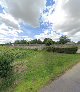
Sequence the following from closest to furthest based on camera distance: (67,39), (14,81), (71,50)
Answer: (14,81) < (71,50) < (67,39)

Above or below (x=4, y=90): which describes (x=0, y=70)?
above

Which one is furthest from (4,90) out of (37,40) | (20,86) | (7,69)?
(37,40)

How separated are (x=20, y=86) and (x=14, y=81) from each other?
1065 mm

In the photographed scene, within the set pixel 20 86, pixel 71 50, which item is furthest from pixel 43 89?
pixel 71 50

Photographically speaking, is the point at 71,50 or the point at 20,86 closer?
the point at 20,86

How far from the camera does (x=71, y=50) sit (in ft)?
Answer: 119

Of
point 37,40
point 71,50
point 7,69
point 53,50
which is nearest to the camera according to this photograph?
point 7,69

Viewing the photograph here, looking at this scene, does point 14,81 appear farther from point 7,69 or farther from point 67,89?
point 67,89

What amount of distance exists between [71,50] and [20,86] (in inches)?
1149

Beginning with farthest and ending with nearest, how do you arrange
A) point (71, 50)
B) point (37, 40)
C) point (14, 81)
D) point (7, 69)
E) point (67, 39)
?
point (67, 39) < point (37, 40) < point (71, 50) < point (7, 69) < point (14, 81)

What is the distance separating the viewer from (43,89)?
7.57m

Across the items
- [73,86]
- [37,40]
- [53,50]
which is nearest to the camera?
[73,86]

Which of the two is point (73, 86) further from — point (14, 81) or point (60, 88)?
point (14, 81)

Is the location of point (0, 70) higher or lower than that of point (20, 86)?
higher
